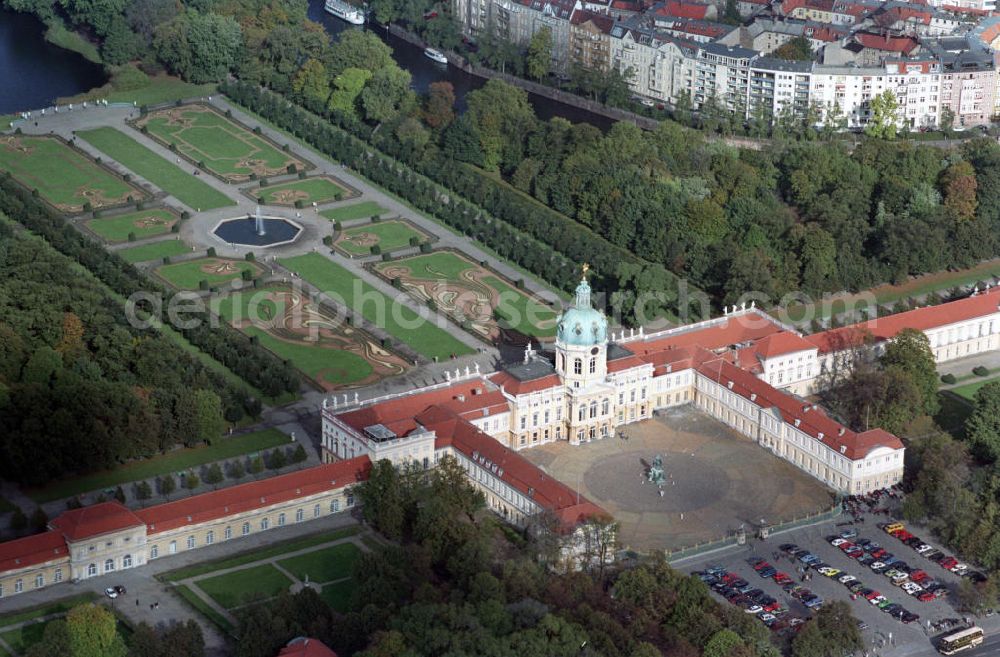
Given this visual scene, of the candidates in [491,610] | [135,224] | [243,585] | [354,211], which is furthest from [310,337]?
[491,610]

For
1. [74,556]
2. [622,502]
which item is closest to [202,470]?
[74,556]

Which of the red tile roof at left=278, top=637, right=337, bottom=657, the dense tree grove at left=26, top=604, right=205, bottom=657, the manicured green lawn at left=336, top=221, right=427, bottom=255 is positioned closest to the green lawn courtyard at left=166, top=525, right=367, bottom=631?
the dense tree grove at left=26, top=604, right=205, bottom=657

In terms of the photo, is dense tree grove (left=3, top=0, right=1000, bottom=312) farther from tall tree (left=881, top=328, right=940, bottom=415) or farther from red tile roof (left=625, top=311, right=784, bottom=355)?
tall tree (left=881, top=328, right=940, bottom=415)

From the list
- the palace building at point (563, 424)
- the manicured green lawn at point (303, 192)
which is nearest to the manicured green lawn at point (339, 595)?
the palace building at point (563, 424)

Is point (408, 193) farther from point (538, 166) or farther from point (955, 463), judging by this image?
point (955, 463)

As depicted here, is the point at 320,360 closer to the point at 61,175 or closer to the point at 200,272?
the point at 200,272

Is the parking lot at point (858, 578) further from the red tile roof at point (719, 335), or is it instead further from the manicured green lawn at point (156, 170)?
the manicured green lawn at point (156, 170)
